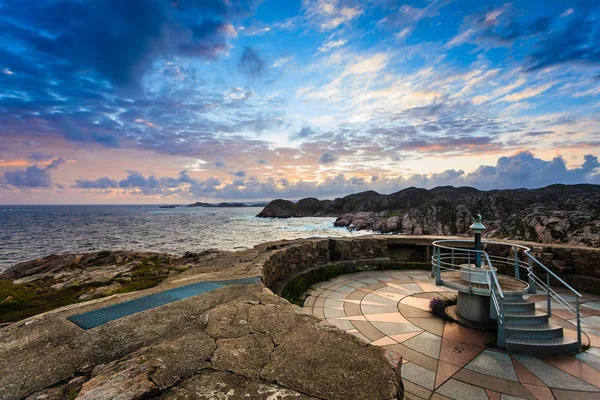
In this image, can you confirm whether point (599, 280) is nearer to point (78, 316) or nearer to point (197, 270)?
point (197, 270)

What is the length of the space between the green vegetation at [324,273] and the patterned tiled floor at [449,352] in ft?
1.13

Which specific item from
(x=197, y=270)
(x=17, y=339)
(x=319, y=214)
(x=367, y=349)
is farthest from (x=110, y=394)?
(x=319, y=214)

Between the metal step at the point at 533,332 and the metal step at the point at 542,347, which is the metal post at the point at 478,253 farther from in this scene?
the metal step at the point at 542,347

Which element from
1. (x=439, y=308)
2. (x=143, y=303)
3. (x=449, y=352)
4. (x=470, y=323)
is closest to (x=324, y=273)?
(x=439, y=308)

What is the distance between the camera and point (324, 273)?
7918 millimetres

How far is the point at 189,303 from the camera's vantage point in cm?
376

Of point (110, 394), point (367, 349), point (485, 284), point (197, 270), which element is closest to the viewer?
point (110, 394)

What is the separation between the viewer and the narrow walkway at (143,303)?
3254mm

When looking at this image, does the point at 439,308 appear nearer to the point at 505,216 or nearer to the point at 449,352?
the point at 449,352

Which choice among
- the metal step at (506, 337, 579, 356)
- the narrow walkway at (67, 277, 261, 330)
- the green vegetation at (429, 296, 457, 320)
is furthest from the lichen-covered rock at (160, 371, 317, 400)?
the green vegetation at (429, 296, 457, 320)

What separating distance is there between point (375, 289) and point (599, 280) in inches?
201

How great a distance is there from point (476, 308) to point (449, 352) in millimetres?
1254

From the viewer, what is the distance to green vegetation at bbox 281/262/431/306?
655 centimetres

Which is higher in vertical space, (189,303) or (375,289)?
(189,303)
